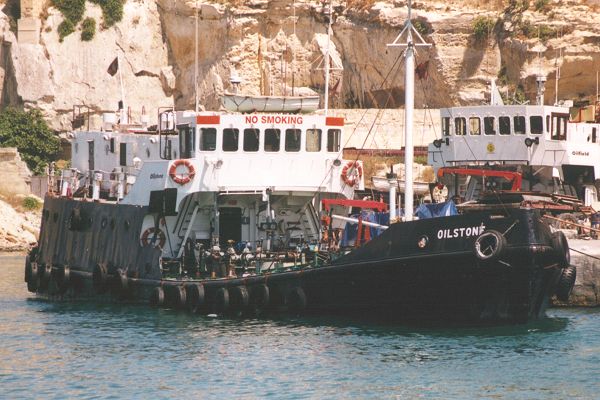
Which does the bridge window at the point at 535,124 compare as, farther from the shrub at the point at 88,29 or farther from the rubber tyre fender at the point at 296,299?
the shrub at the point at 88,29

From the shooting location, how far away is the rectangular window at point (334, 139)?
3806 cm

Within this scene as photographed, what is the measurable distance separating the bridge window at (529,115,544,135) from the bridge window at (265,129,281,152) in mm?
12961

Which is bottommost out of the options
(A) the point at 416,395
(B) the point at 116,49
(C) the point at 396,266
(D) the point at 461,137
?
(A) the point at 416,395

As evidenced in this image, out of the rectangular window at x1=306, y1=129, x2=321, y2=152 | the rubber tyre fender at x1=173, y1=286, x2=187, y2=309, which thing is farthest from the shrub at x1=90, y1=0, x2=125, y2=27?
the rubber tyre fender at x1=173, y1=286, x2=187, y2=309

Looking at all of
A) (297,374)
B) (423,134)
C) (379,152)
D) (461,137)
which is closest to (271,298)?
(297,374)

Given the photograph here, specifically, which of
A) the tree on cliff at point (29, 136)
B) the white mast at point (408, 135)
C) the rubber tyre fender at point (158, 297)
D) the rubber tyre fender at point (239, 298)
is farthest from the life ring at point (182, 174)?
the tree on cliff at point (29, 136)

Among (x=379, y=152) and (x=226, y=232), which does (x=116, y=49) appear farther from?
(x=226, y=232)

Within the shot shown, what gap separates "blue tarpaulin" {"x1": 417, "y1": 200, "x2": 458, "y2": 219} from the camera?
34.1 metres

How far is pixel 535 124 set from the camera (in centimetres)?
4784

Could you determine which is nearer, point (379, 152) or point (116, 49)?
point (379, 152)

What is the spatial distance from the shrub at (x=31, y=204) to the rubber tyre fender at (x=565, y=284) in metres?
39.7

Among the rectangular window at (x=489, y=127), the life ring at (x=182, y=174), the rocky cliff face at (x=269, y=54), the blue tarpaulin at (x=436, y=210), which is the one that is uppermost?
the rocky cliff face at (x=269, y=54)

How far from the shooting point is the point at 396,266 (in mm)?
31859

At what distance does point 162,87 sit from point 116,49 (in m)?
3.23
